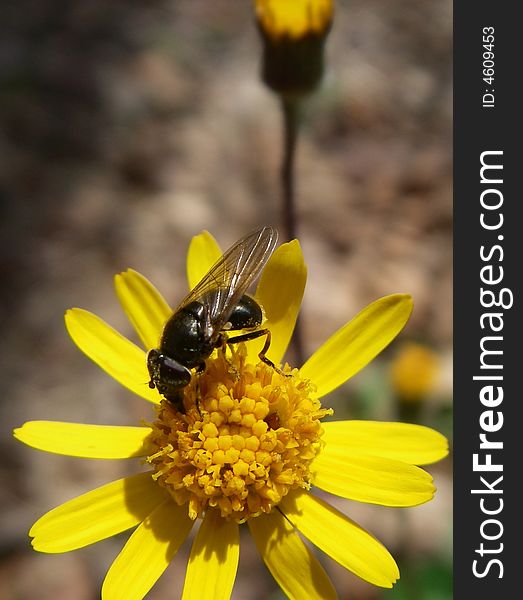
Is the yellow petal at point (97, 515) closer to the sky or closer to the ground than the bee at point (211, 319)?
closer to the ground

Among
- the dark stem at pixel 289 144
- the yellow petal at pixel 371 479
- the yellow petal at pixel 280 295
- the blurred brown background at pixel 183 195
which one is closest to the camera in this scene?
the yellow petal at pixel 371 479

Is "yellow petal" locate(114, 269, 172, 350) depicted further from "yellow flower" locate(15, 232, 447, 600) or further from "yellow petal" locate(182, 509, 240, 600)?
"yellow petal" locate(182, 509, 240, 600)

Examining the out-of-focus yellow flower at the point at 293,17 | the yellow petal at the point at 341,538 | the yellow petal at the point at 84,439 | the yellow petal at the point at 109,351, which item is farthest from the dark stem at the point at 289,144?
the yellow petal at the point at 341,538

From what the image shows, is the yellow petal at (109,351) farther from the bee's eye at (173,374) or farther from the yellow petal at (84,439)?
the bee's eye at (173,374)

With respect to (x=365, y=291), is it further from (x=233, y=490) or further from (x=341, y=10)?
(x=233, y=490)

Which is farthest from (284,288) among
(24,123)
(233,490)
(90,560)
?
(24,123)

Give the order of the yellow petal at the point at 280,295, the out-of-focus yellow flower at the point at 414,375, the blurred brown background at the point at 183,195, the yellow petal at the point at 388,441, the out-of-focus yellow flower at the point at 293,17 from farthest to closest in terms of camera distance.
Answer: the blurred brown background at the point at 183,195 → the out-of-focus yellow flower at the point at 414,375 → the out-of-focus yellow flower at the point at 293,17 → the yellow petal at the point at 280,295 → the yellow petal at the point at 388,441

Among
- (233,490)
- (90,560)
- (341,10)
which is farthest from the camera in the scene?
(341,10)

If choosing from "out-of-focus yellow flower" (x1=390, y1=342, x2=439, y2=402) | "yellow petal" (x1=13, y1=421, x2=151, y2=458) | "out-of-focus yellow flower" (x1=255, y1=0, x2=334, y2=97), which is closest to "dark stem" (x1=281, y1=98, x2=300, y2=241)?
"out-of-focus yellow flower" (x1=255, y1=0, x2=334, y2=97)
